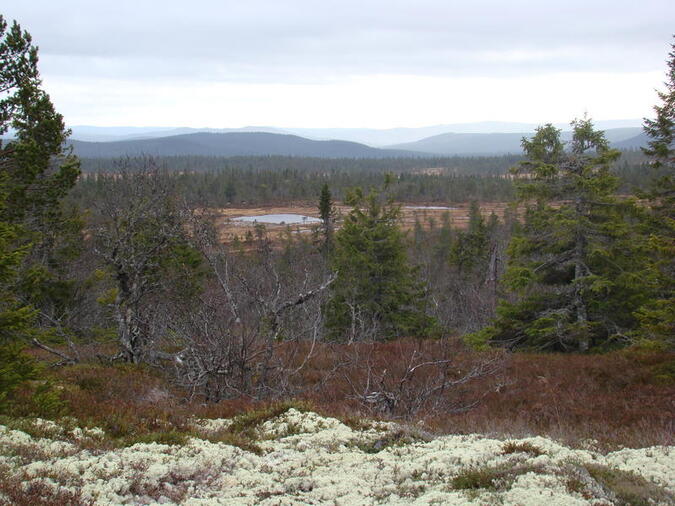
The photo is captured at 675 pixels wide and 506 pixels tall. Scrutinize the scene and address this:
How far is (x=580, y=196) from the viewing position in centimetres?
1605

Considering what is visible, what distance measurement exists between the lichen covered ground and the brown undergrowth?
812 millimetres

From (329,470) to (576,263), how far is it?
12.8m

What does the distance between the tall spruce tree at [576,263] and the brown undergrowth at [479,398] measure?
1.39 metres

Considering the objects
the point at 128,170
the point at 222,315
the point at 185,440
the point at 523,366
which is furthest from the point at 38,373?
the point at 523,366

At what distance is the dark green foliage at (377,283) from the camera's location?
24.1 m

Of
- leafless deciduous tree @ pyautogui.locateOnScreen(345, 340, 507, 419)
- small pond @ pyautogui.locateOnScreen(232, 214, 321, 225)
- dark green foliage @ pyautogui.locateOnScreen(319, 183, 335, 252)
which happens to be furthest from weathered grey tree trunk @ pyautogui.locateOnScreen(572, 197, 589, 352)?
small pond @ pyautogui.locateOnScreen(232, 214, 321, 225)

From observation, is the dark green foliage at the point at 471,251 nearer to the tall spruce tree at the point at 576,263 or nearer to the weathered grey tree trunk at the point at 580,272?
the tall spruce tree at the point at 576,263

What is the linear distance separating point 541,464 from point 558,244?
12222mm

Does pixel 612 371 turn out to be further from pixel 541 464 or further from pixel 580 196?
pixel 541 464

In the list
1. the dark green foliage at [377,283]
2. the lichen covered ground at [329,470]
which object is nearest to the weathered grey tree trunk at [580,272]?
the dark green foliage at [377,283]

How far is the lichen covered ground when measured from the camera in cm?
480

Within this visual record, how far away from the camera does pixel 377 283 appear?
2439 centimetres

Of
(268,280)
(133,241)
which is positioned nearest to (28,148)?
(133,241)


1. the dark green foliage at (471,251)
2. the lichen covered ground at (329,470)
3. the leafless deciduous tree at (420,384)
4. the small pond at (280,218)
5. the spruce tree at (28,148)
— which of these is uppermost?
the spruce tree at (28,148)
